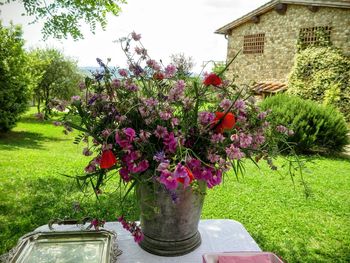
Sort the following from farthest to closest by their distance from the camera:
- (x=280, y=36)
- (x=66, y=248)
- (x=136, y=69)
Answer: (x=280, y=36), (x=136, y=69), (x=66, y=248)

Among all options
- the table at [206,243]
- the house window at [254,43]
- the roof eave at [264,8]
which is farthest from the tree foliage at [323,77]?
the table at [206,243]

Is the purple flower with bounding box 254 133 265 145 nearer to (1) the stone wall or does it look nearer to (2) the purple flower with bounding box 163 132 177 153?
(2) the purple flower with bounding box 163 132 177 153

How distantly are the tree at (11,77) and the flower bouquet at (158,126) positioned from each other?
10.3 metres

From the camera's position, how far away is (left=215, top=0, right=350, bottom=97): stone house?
1233cm

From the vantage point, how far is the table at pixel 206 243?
128cm

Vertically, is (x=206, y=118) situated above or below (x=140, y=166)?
above

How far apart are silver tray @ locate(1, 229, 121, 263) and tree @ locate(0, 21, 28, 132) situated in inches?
405

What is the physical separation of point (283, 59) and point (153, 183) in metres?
14.4

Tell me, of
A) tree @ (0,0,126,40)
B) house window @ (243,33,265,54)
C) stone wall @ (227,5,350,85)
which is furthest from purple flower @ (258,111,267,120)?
house window @ (243,33,265,54)

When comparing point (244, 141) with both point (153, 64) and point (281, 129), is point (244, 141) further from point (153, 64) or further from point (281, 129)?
point (153, 64)

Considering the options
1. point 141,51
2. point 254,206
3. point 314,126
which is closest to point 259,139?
point 141,51

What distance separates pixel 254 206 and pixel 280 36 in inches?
463

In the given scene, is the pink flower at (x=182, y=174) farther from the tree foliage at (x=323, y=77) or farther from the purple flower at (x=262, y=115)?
the tree foliage at (x=323, y=77)

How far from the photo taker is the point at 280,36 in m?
14.4
